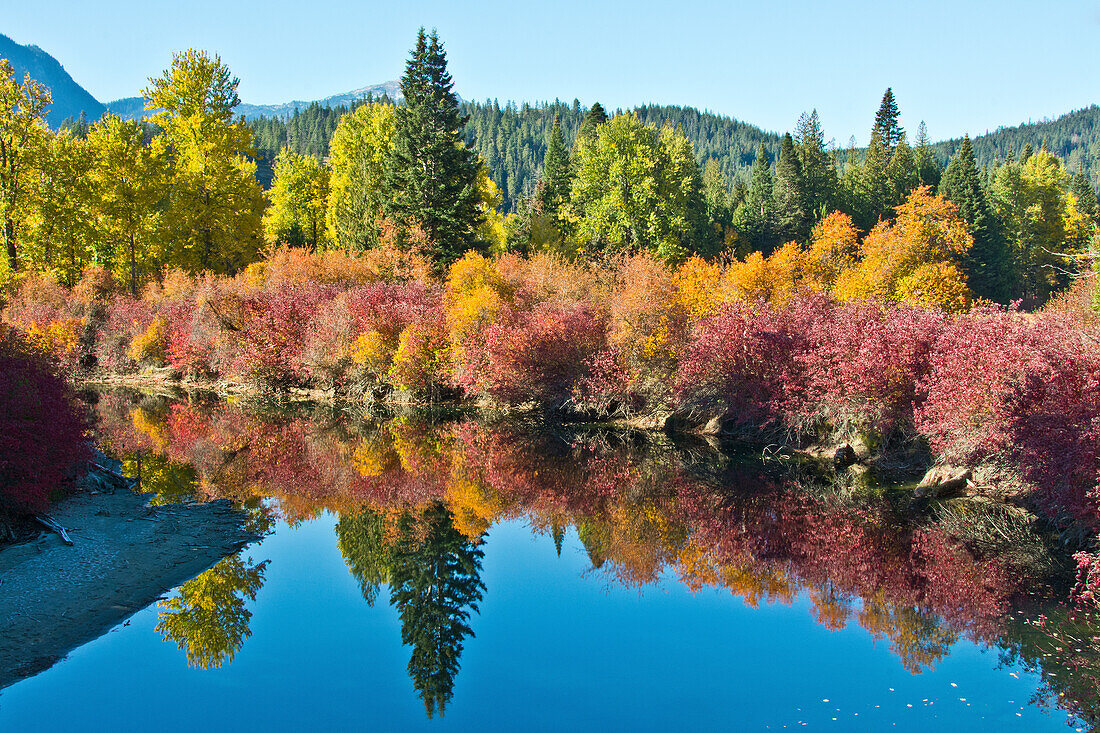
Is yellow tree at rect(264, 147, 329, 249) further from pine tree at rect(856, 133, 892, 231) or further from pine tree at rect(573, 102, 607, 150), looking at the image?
pine tree at rect(856, 133, 892, 231)

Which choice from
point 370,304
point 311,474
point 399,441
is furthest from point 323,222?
point 311,474

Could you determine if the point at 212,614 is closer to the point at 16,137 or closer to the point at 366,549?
the point at 366,549

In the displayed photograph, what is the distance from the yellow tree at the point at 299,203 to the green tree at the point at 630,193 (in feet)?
58.2

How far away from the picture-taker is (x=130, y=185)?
3856 centimetres

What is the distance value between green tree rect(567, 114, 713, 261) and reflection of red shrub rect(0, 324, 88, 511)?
112 ft

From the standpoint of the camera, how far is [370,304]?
98.6 feet

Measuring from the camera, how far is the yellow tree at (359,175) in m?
39.8

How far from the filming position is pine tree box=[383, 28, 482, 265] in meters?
37.4

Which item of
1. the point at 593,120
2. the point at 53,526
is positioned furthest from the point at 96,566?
the point at 593,120

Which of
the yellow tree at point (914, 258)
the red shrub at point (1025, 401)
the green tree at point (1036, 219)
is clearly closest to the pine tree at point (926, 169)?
the green tree at point (1036, 219)

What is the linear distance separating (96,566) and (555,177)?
51.4 meters

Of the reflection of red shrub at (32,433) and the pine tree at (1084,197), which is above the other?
the pine tree at (1084,197)

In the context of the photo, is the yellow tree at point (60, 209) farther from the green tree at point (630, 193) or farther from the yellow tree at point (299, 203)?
the green tree at point (630, 193)

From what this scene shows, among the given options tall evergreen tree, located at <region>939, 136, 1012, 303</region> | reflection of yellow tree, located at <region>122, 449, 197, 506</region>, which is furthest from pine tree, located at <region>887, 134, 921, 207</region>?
reflection of yellow tree, located at <region>122, 449, 197, 506</region>
